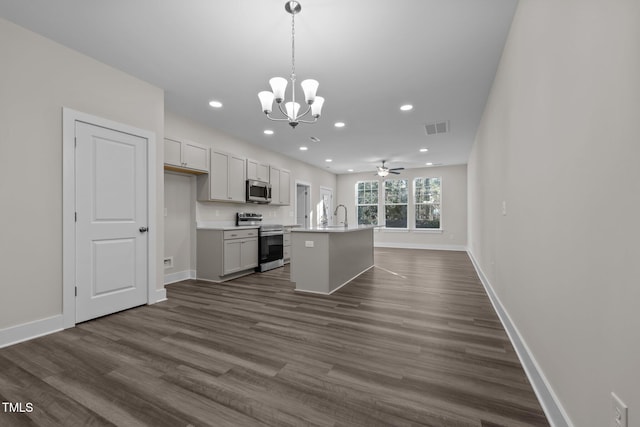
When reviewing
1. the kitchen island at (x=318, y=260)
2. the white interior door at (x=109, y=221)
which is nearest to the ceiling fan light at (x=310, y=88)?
the kitchen island at (x=318, y=260)

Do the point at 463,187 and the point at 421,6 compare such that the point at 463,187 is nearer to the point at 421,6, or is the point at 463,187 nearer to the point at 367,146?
the point at 367,146

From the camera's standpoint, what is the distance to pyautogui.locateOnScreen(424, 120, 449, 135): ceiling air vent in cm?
498

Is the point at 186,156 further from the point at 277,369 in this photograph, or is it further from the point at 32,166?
the point at 277,369

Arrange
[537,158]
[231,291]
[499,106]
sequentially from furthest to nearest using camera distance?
[231,291], [499,106], [537,158]

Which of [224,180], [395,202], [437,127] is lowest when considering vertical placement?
[395,202]

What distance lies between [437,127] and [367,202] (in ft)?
17.1

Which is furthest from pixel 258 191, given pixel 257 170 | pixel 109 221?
pixel 109 221

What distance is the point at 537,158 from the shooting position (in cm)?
180

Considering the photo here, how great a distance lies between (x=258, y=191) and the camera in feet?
19.8

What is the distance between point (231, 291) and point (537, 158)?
3.78 meters

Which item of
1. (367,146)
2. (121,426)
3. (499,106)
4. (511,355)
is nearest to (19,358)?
(121,426)

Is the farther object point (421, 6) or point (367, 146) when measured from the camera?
point (367, 146)

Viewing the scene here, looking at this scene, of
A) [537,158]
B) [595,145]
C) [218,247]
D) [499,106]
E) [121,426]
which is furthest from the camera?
[218,247]

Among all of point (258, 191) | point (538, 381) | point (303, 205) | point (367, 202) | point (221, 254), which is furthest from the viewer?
point (367, 202)
